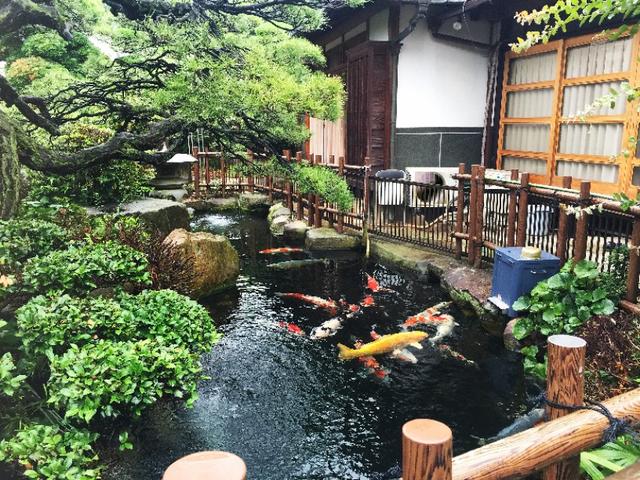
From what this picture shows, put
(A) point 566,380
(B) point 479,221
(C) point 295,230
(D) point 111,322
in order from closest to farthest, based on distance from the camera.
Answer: (A) point 566,380 < (D) point 111,322 < (B) point 479,221 < (C) point 295,230

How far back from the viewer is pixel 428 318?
827 centimetres

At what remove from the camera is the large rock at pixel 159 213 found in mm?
9956

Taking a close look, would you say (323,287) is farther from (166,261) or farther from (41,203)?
(41,203)

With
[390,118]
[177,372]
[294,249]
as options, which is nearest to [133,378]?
[177,372]

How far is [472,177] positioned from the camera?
30.6 ft

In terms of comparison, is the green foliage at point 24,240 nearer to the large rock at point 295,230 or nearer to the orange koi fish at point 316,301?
the orange koi fish at point 316,301

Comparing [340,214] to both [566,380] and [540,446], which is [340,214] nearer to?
[566,380]

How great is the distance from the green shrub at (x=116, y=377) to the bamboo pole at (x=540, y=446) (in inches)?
108

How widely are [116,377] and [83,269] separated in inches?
66.3

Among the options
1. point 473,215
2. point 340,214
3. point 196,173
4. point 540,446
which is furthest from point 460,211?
point 196,173

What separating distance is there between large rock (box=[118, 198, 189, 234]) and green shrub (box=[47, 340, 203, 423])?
5789 mm

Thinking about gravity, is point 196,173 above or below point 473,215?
above

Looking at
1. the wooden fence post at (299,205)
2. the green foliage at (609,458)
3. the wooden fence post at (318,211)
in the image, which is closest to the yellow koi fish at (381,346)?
the green foliage at (609,458)

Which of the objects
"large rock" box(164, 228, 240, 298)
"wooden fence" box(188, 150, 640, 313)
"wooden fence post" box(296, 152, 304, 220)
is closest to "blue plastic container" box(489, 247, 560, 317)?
"wooden fence" box(188, 150, 640, 313)
